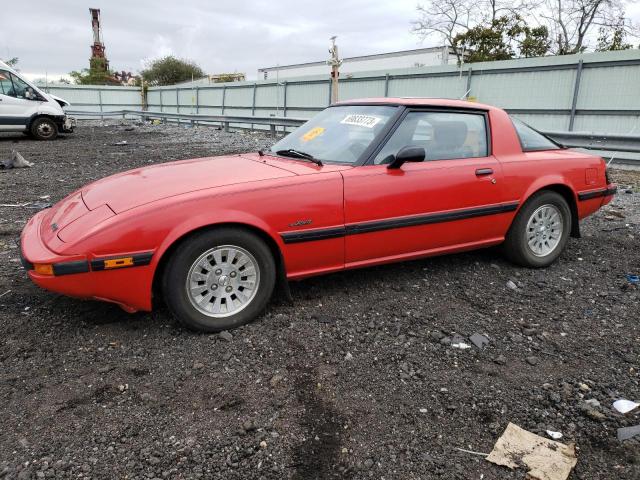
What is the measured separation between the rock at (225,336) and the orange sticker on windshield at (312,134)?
174cm

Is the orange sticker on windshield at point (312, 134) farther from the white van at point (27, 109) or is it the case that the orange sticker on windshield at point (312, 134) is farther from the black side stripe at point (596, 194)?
the white van at point (27, 109)

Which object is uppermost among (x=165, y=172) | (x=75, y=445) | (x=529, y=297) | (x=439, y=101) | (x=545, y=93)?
(x=545, y=93)

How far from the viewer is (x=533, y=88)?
40.0 feet

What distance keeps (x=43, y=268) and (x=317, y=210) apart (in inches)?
65.0

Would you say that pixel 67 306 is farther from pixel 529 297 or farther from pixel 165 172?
pixel 529 297

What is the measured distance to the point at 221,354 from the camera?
291 cm

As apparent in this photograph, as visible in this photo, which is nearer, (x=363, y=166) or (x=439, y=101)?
(x=363, y=166)

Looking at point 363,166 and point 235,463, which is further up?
point 363,166

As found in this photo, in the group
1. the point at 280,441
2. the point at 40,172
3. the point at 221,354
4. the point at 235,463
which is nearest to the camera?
the point at 235,463

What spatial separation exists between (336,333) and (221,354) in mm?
739

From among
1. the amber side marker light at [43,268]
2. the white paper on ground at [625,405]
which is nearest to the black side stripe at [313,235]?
the amber side marker light at [43,268]

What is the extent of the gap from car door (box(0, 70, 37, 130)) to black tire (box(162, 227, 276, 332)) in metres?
15.5

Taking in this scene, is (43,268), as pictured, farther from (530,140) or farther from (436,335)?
(530,140)

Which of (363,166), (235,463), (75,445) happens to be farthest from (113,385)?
(363,166)
